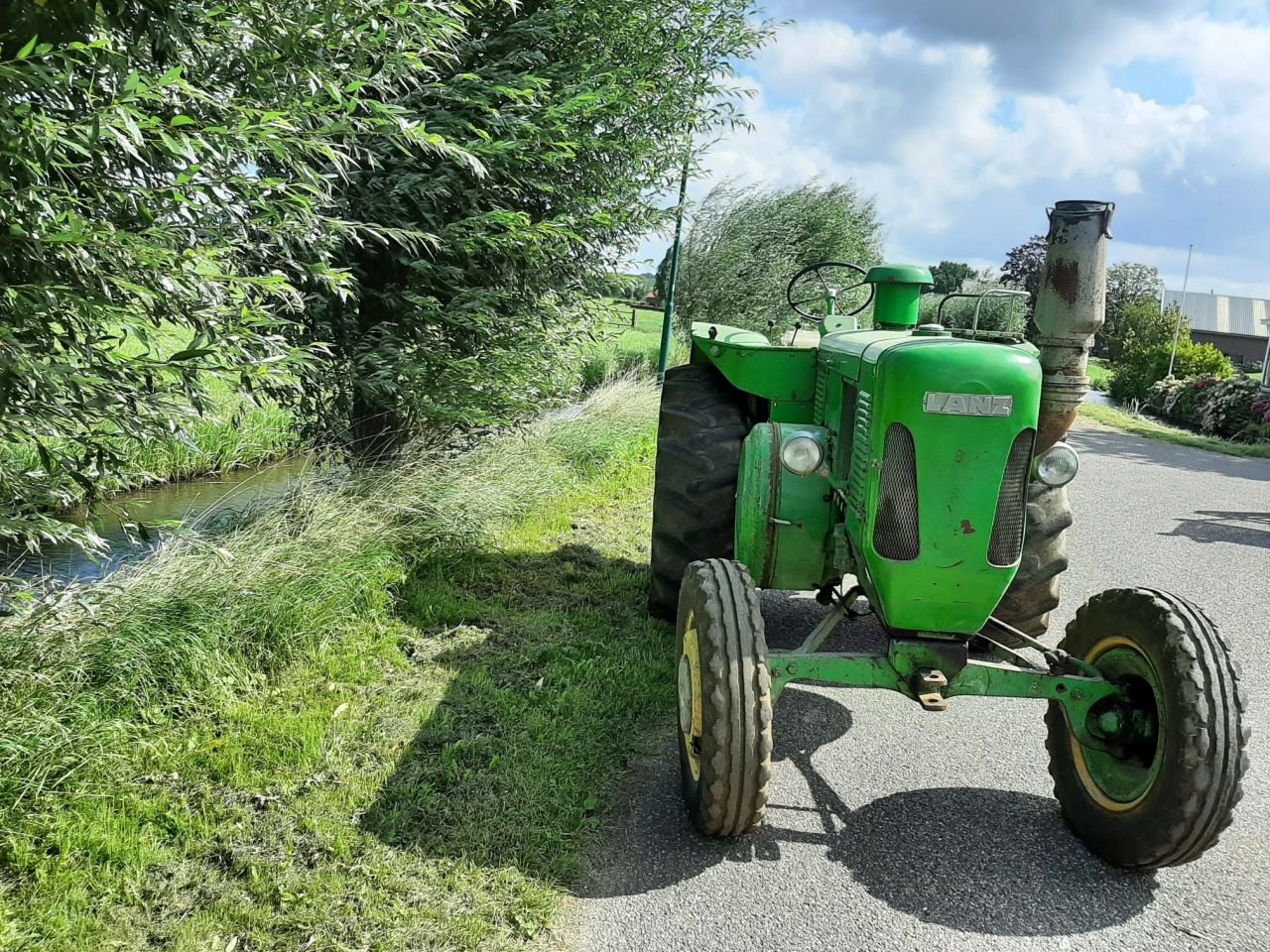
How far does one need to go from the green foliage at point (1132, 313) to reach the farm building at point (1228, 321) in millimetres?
1867

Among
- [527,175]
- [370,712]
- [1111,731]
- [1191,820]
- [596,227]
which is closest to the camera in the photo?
[1191,820]

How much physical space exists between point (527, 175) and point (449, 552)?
2.59 meters

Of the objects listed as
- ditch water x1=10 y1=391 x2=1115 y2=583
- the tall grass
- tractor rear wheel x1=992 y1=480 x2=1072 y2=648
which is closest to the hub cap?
tractor rear wheel x1=992 y1=480 x2=1072 y2=648

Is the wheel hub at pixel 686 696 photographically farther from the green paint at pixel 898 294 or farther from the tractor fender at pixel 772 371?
the green paint at pixel 898 294

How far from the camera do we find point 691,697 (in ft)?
9.37

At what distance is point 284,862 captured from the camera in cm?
259

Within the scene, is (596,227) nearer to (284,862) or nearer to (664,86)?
(664,86)

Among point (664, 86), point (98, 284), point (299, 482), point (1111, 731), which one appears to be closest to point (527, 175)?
point (664, 86)

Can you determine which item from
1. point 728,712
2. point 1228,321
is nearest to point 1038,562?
point 728,712

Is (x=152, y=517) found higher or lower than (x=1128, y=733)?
lower

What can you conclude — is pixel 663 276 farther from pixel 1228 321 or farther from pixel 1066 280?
pixel 1228 321

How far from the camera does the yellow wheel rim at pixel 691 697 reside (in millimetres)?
2738

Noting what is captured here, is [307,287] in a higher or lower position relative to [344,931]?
higher

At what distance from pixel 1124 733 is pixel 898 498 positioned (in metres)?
1.00
